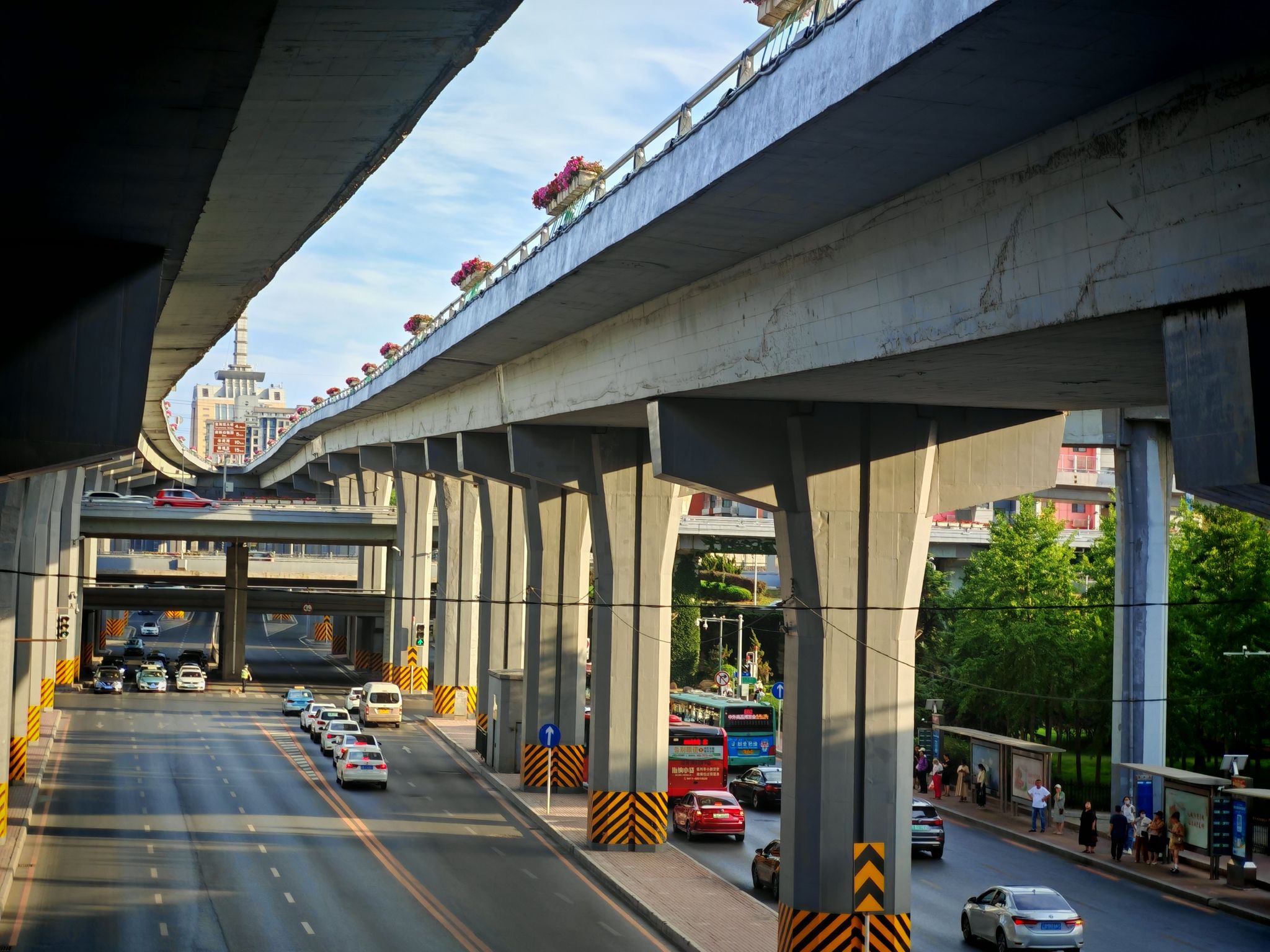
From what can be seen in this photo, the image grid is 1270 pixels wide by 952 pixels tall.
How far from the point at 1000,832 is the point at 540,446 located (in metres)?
15.5

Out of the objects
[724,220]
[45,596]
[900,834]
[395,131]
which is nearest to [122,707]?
[45,596]

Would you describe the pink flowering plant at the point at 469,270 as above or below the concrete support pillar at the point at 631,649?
above

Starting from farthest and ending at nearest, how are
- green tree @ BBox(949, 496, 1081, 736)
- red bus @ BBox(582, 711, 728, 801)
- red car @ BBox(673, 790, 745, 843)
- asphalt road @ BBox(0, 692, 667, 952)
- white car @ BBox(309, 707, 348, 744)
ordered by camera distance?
1. white car @ BBox(309, 707, 348, 744)
2. green tree @ BBox(949, 496, 1081, 736)
3. red bus @ BBox(582, 711, 728, 801)
4. red car @ BBox(673, 790, 745, 843)
5. asphalt road @ BBox(0, 692, 667, 952)

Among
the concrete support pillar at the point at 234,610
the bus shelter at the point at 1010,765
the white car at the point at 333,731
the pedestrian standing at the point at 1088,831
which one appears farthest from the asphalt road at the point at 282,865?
the concrete support pillar at the point at 234,610

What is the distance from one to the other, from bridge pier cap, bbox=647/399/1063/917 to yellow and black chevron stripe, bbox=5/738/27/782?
78.5ft

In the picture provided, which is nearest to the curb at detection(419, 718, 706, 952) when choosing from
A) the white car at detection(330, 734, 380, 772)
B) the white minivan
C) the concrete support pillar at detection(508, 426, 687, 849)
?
the concrete support pillar at detection(508, 426, 687, 849)

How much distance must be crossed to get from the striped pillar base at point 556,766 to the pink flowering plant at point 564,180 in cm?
1943

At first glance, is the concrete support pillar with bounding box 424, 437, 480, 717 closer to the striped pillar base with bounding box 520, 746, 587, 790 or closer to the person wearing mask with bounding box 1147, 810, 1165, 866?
the striped pillar base with bounding box 520, 746, 587, 790

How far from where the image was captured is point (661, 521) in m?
32.0

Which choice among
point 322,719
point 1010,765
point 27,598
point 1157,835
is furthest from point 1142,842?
point 322,719

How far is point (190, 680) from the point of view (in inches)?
2763

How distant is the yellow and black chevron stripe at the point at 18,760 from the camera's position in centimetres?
3744

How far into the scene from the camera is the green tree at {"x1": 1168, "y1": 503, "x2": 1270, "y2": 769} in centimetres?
4200

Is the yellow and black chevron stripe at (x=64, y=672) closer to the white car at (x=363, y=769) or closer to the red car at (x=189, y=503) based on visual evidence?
the red car at (x=189, y=503)
